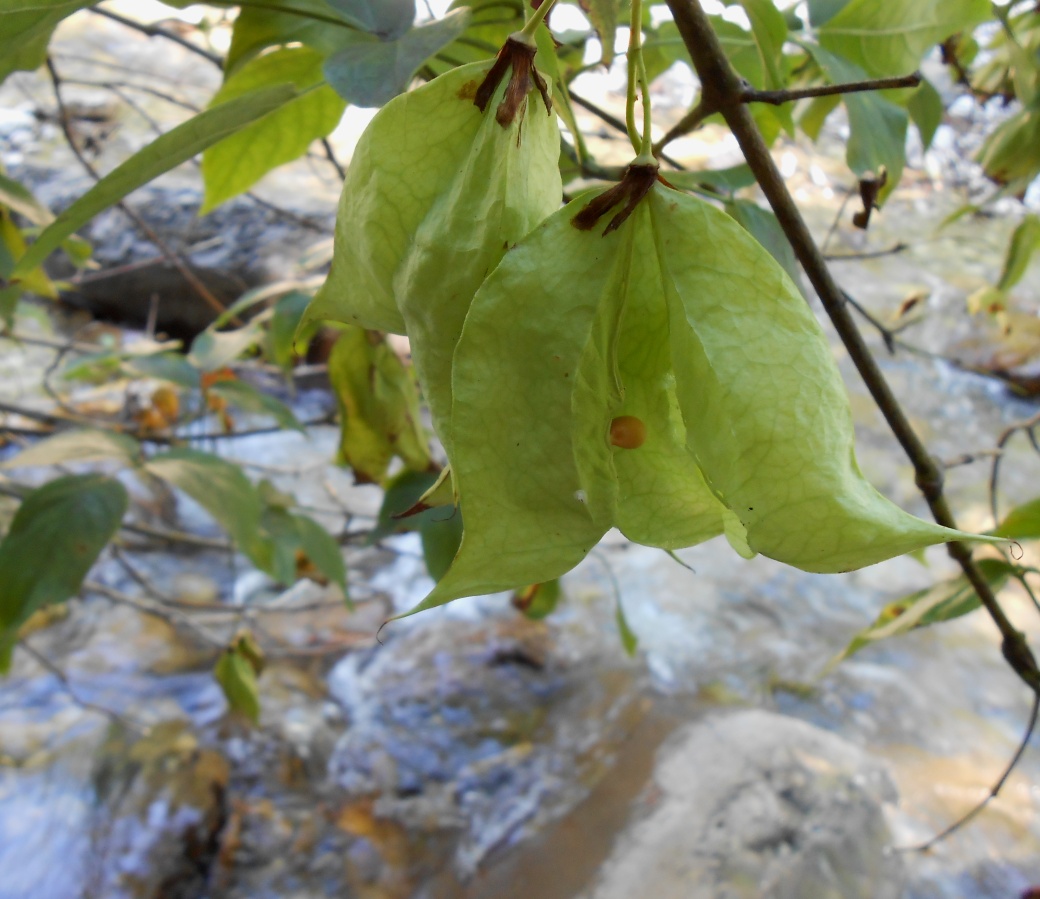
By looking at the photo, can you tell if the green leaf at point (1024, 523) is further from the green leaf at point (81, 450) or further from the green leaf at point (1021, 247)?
the green leaf at point (81, 450)

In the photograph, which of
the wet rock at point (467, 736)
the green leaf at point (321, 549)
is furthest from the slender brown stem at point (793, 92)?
the wet rock at point (467, 736)

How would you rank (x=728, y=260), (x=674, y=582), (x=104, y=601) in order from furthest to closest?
(x=674, y=582) < (x=104, y=601) < (x=728, y=260)

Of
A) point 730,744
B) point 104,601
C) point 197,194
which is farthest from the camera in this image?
point 197,194

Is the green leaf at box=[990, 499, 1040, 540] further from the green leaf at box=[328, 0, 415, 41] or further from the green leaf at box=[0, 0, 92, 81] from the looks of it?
the green leaf at box=[0, 0, 92, 81]

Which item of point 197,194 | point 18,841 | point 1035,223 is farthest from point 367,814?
point 197,194

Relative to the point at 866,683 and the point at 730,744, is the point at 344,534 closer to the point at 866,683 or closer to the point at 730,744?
the point at 730,744

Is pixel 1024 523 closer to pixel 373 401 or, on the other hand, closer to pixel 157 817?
pixel 373 401
